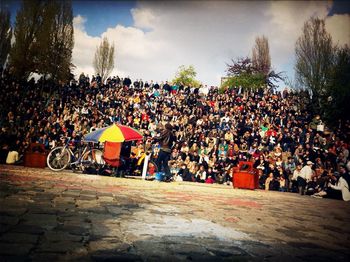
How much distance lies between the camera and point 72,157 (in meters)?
10.2

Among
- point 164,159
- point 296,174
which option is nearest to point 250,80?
point 296,174

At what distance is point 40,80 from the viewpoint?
22016 mm

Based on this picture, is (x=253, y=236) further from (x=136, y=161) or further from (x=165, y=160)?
(x=136, y=161)

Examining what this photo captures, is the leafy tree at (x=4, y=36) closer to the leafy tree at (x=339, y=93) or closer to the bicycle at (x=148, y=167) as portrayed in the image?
the bicycle at (x=148, y=167)

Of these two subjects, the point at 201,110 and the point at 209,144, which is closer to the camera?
the point at 209,144

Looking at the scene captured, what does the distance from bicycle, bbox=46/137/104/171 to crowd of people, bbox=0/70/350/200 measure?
2262 millimetres

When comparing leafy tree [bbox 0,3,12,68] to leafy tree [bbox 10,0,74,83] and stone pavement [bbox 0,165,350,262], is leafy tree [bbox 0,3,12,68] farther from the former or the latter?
stone pavement [bbox 0,165,350,262]

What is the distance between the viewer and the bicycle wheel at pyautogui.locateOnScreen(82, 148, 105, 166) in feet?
32.9

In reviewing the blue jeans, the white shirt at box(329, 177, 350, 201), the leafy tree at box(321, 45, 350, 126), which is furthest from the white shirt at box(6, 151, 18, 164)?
the leafy tree at box(321, 45, 350, 126)

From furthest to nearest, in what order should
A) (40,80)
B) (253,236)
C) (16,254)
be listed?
(40,80) < (253,236) < (16,254)

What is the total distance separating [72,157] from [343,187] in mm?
10664

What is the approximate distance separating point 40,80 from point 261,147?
18053mm

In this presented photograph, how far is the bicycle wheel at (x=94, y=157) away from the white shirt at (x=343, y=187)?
371 inches

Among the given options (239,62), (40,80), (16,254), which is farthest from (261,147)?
(239,62)
